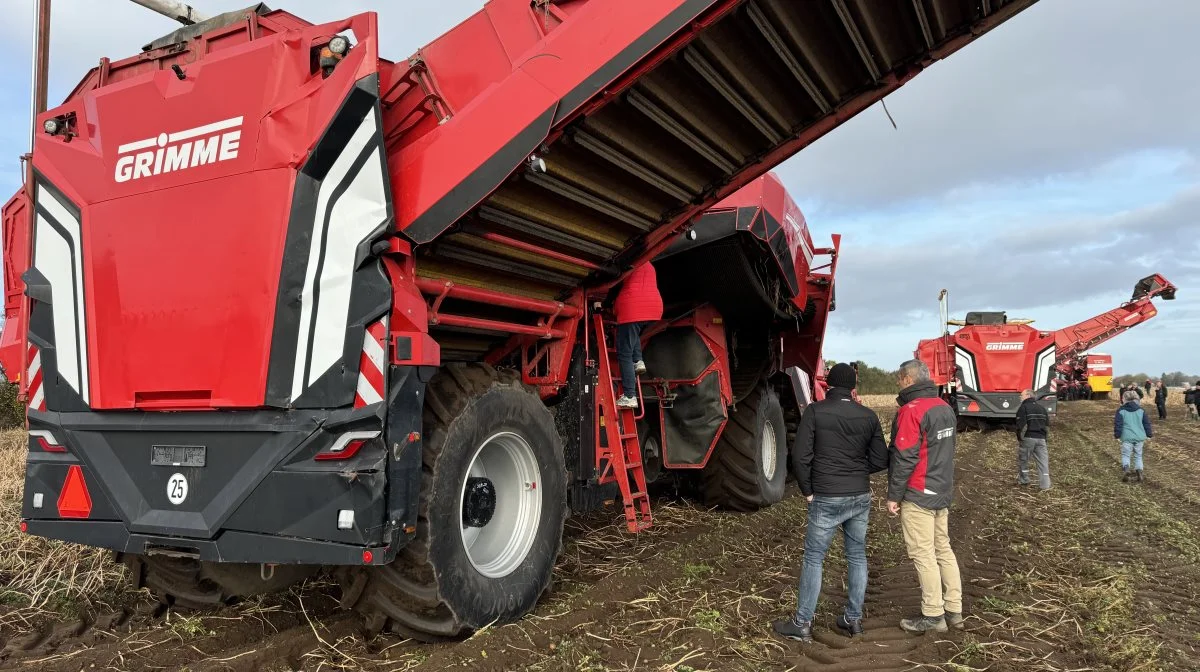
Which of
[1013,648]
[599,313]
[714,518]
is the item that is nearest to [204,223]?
[599,313]

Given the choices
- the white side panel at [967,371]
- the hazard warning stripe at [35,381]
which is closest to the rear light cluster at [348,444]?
the hazard warning stripe at [35,381]

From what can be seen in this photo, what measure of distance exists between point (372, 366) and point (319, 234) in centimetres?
61

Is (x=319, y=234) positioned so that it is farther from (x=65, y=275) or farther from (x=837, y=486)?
(x=837, y=486)

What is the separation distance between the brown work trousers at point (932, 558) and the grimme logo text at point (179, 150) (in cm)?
376

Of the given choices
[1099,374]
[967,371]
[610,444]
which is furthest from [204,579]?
[1099,374]

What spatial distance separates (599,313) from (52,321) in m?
3.01

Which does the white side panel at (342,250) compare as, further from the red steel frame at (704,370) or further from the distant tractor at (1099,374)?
the distant tractor at (1099,374)

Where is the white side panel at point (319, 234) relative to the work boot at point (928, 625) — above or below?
above

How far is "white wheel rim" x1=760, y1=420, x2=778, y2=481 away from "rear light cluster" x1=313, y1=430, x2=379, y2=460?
5114 millimetres

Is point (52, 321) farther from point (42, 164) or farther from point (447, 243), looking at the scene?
point (447, 243)

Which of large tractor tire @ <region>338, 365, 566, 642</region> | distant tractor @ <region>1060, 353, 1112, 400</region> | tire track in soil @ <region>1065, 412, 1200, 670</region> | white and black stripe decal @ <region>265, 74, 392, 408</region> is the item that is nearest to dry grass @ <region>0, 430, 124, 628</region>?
large tractor tire @ <region>338, 365, 566, 642</region>

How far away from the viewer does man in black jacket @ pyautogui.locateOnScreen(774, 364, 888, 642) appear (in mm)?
3703

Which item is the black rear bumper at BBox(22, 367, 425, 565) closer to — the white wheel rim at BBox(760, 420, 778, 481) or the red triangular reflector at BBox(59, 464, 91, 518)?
the red triangular reflector at BBox(59, 464, 91, 518)

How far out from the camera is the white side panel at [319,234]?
305cm
